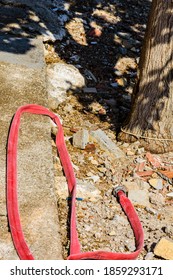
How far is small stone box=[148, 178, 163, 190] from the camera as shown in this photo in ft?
15.0

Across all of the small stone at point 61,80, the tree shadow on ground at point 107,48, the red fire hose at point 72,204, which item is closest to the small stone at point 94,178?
the red fire hose at point 72,204

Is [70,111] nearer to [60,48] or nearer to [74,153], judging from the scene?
[74,153]

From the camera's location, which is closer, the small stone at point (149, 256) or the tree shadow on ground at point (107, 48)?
the small stone at point (149, 256)

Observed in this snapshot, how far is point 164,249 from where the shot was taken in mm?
3846

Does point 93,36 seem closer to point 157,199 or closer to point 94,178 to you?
point 94,178

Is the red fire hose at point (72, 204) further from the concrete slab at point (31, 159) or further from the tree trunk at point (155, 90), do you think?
the tree trunk at point (155, 90)

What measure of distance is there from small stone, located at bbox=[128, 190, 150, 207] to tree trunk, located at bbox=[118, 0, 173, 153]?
0.60m

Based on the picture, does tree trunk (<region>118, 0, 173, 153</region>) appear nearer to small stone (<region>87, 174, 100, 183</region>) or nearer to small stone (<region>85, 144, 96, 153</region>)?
small stone (<region>85, 144, 96, 153</region>)

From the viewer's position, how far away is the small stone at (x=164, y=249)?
3818 mm

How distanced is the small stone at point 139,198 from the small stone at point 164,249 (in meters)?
0.52

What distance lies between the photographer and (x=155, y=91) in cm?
468

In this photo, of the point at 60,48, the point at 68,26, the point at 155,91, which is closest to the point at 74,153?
the point at 155,91
